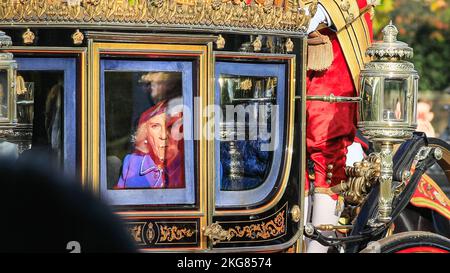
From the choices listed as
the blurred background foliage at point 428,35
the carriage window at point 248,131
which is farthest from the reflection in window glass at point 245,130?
the blurred background foliage at point 428,35

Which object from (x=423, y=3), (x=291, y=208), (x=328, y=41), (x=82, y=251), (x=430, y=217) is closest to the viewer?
(x=82, y=251)

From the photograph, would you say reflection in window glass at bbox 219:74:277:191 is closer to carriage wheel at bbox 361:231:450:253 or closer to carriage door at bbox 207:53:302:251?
carriage door at bbox 207:53:302:251

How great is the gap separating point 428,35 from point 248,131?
1810 cm

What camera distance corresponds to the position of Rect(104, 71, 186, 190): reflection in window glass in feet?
12.5

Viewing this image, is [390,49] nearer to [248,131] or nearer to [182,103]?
[248,131]

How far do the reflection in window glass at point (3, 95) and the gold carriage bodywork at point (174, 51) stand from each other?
0.59ft

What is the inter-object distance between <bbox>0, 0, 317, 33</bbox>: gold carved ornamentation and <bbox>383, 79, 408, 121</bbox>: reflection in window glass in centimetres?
68

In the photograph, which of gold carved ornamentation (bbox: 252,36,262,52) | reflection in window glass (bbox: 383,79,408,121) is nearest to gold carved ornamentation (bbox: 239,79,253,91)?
gold carved ornamentation (bbox: 252,36,262,52)

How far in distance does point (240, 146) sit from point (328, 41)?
34.3 inches

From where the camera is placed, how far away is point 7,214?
5.57ft

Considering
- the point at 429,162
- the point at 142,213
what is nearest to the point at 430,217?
the point at 429,162

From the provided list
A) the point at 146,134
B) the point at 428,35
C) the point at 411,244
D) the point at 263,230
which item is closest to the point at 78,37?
the point at 146,134

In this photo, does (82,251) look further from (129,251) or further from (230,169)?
(230,169)

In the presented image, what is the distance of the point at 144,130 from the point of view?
3.86 meters
